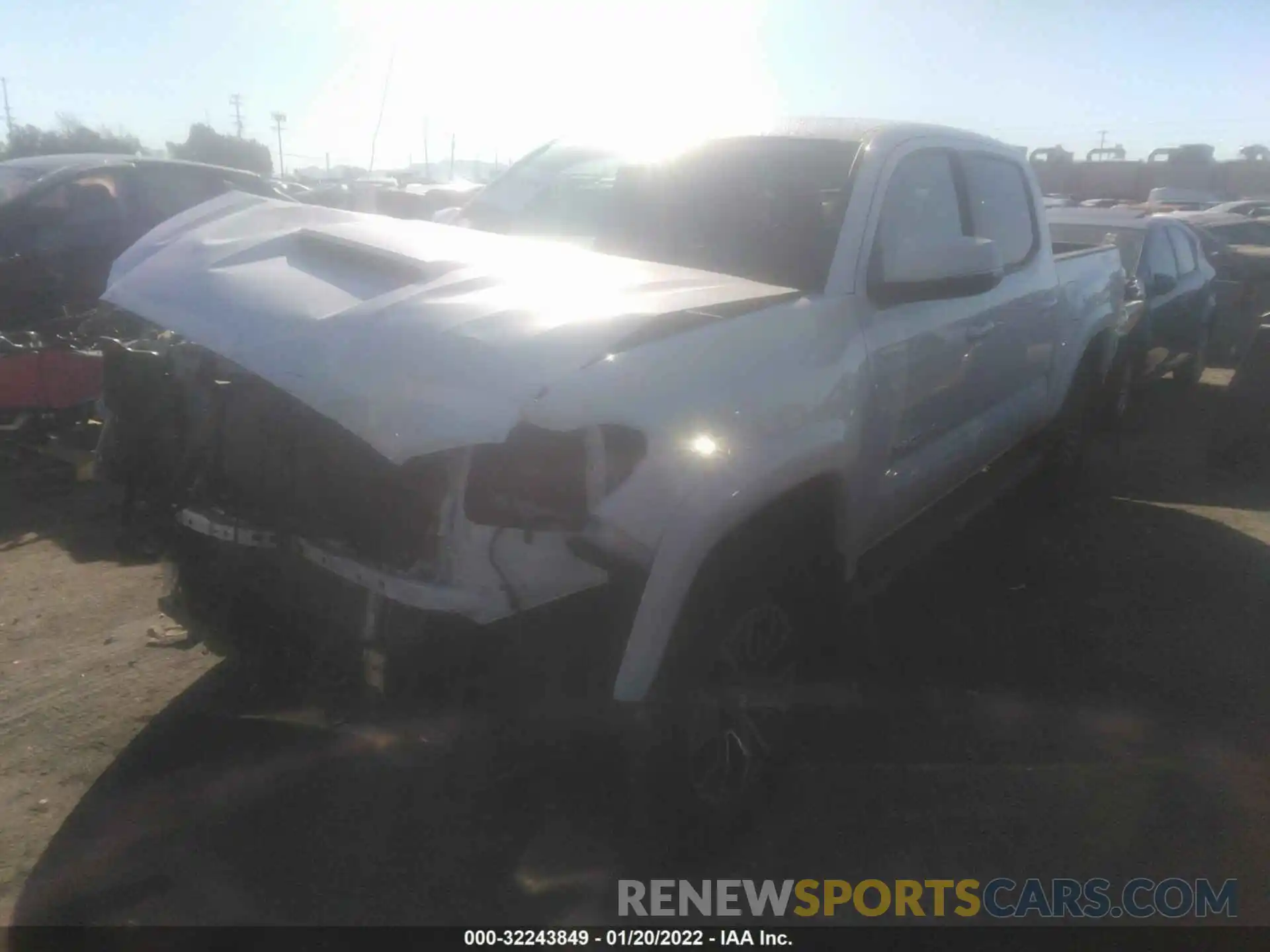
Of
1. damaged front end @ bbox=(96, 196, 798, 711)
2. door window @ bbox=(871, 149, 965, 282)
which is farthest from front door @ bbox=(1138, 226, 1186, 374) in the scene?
damaged front end @ bbox=(96, 196, 798, 711)

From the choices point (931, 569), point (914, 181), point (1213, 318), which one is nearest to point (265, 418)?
A: point (914, 181)

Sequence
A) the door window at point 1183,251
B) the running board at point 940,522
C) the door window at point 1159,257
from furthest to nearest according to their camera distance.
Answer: the door window at point 1183,251
the door window at point 1159,257
the running board at point 940,522

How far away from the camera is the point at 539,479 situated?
2.29 meters

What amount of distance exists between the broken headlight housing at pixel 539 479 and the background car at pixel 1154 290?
20.3 ft

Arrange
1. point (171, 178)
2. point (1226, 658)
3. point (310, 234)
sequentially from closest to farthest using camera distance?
point (310, 234)
point (1226, 658)
point (171, 178)

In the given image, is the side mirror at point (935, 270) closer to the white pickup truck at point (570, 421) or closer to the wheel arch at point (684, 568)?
the white pickup truck at point (570, 421)

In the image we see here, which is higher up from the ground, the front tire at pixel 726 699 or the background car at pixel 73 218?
the background car at pixel 73 218

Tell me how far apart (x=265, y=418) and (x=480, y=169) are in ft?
179

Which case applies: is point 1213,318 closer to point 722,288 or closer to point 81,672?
point 722,288

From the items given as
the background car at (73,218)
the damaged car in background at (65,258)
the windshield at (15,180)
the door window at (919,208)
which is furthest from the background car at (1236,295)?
the windshield at (15,180)

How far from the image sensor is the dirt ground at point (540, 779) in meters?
2.74

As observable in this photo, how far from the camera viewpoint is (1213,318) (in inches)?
415

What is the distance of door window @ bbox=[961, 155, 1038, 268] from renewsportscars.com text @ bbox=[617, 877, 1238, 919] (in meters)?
2.45

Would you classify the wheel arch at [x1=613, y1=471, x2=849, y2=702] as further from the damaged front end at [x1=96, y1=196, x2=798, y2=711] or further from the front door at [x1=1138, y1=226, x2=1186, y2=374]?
the front door at [x1=1138, y1=226, x2=1186, y2=374]
